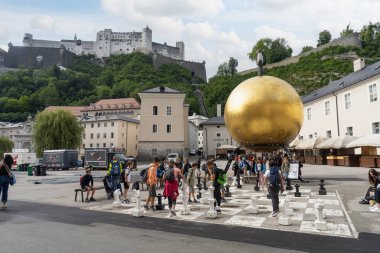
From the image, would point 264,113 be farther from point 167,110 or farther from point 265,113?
point 167,110

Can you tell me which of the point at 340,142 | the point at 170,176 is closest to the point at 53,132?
the point at 340,142

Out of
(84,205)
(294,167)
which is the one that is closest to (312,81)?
(294,167)

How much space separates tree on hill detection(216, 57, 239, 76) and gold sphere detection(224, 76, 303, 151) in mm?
120452

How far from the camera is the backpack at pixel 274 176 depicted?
955 cm

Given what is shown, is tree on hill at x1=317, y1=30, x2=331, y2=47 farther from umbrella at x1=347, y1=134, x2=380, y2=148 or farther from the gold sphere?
the gold sphere

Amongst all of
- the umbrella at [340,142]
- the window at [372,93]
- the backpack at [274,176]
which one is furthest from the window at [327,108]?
the backpack at [274,176]

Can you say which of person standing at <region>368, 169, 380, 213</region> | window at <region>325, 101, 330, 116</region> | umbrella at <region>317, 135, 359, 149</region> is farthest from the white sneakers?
window at <region>325, 101, 330, 116</region>

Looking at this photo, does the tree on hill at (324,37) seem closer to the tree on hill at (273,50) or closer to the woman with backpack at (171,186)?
the tree on hill at (273,50)

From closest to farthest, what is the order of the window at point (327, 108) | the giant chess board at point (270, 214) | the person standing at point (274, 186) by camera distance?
the giant chess board at point (270, 214)
the person standing at point (274, 186)
the window at point (327, 108)

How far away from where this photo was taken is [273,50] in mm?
111312

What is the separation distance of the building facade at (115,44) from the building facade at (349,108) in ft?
394

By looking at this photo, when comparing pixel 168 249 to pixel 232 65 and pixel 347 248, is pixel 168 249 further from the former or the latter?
pixel 232 65

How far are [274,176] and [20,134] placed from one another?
91.7 metres

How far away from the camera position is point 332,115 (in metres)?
35.4
